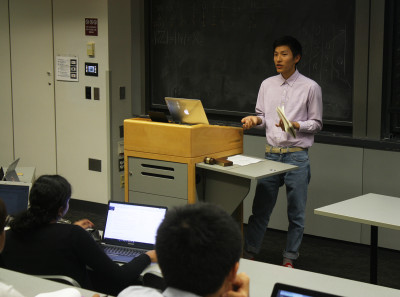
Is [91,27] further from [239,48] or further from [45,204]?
[45,204]

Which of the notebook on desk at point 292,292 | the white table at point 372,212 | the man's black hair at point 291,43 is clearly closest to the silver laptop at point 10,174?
the white table at point 372,212

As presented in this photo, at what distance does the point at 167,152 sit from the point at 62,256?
150 centimetres

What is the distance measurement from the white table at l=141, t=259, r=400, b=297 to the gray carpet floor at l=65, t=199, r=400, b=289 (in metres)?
2.03

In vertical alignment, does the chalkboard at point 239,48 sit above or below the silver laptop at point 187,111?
above

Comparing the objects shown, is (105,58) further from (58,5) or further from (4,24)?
(4,24)

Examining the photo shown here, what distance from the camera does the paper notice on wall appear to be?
6.35 meters

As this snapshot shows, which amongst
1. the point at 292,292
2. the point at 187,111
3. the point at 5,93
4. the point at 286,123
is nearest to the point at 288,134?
the point at 286,123

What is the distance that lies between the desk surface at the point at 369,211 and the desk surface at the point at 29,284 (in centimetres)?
176

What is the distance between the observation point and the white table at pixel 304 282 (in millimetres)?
2584

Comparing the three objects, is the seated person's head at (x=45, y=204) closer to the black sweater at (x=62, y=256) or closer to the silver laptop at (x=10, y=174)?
the black sweater at (x=62, y=256)

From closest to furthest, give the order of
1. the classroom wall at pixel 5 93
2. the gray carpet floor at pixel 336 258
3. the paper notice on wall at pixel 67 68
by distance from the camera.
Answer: the gray carpet floor at pixel 336 258 < the paper notice on wall at pixel 67 68 < the classroom wall at pixel 5 93

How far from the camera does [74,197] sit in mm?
6660

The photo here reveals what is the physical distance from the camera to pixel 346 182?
17.5ft

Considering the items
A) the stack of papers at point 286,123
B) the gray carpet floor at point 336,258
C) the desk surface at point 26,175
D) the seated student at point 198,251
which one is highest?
the stack of papers at point 286,123
